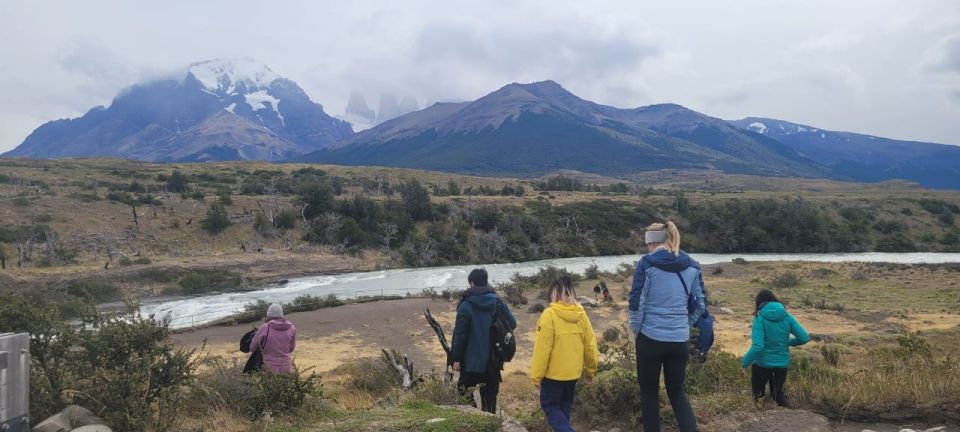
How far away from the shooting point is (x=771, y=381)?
604cm

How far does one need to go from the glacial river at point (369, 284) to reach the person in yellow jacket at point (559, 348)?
1966 centimetres

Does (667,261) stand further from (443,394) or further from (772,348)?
(443,394)

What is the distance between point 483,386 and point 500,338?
2.27ft

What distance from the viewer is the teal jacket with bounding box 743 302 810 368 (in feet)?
19.4

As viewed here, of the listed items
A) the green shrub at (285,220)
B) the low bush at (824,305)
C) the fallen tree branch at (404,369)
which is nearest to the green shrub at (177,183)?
the green shrub at (285,220)

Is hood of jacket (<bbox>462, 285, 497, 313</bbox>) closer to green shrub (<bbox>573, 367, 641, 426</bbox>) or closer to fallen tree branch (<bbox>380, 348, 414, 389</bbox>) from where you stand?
green shrub (<bbox>573, 367, 641, 426</bbox>)

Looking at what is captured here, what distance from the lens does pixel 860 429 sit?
5402 mm

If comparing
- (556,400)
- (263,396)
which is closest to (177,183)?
(263,396)

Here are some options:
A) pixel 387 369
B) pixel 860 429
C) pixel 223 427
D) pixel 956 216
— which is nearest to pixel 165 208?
pixel 387 369

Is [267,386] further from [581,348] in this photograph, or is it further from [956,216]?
[956,216]

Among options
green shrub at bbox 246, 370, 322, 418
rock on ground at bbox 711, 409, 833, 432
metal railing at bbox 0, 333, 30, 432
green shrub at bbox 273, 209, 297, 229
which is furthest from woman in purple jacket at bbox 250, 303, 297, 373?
green shrub at bbox 273, 209, 297, 229

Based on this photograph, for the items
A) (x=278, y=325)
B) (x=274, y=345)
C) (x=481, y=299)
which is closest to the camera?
(x=481, y=299)

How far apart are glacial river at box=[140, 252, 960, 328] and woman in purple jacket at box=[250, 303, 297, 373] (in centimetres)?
1572

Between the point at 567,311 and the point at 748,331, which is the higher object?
the point at 567,311
